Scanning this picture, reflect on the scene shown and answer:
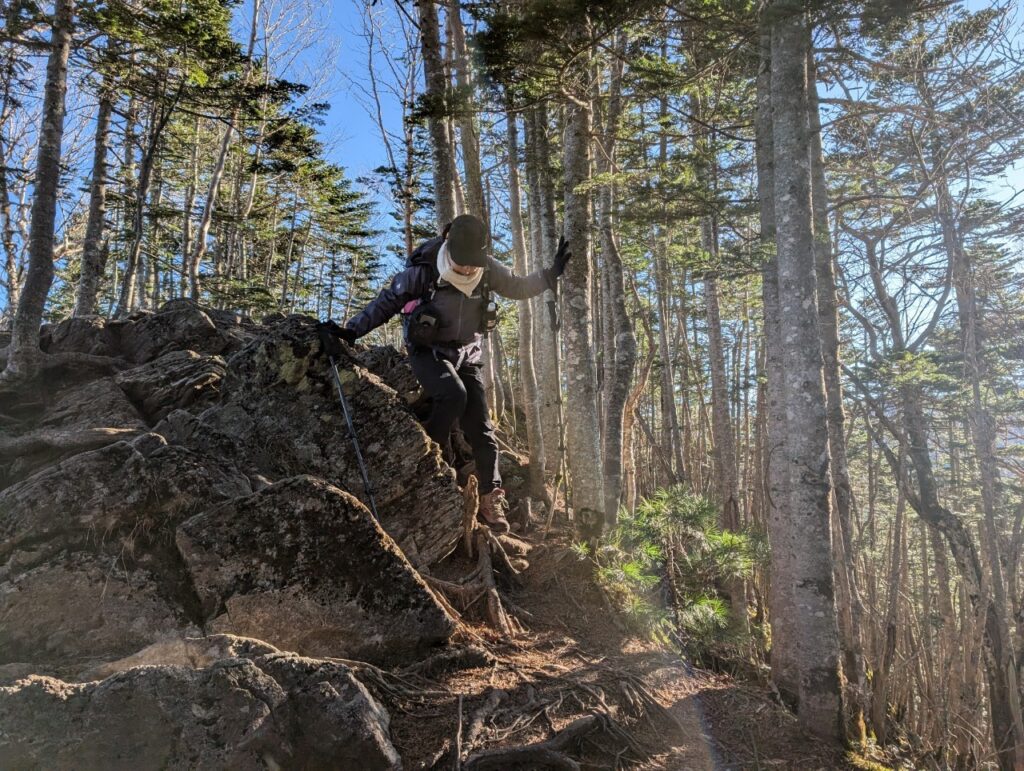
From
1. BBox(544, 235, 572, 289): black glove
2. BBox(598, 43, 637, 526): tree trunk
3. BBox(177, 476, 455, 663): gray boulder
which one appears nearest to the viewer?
BBox(177, 476, 455, 663): gray boulder

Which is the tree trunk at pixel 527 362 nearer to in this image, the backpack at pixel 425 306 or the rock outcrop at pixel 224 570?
the rock outcrop at pixel 224 570

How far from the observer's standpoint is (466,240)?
4.13 m

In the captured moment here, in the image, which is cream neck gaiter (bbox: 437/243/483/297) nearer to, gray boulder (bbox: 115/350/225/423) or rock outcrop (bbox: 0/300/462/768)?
rock outcrop (bbox: 0/300/462/768)

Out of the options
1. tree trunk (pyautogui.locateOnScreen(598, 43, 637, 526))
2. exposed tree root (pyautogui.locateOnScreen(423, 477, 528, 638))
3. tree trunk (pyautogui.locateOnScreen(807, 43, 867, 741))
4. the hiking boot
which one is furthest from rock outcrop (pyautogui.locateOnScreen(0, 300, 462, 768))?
tree trunk (pyautogui.locateOnScreen(807, 43, 867, 741))

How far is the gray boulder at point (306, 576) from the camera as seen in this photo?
2926mm

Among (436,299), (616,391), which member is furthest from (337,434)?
(616,391)

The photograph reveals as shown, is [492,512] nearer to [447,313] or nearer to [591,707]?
[447,313]

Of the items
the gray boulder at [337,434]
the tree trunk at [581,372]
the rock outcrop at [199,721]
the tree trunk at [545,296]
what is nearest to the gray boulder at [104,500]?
the gray boulder at [337,434]

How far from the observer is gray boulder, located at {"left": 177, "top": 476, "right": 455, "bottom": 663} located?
2.93 m

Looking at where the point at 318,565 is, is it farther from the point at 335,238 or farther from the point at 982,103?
the point at 335,238

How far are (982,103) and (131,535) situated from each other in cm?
918

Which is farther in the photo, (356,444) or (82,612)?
(356,444)

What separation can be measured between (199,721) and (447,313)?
3172 millimetres

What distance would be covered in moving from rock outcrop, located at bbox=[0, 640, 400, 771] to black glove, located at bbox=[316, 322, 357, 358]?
250cm
